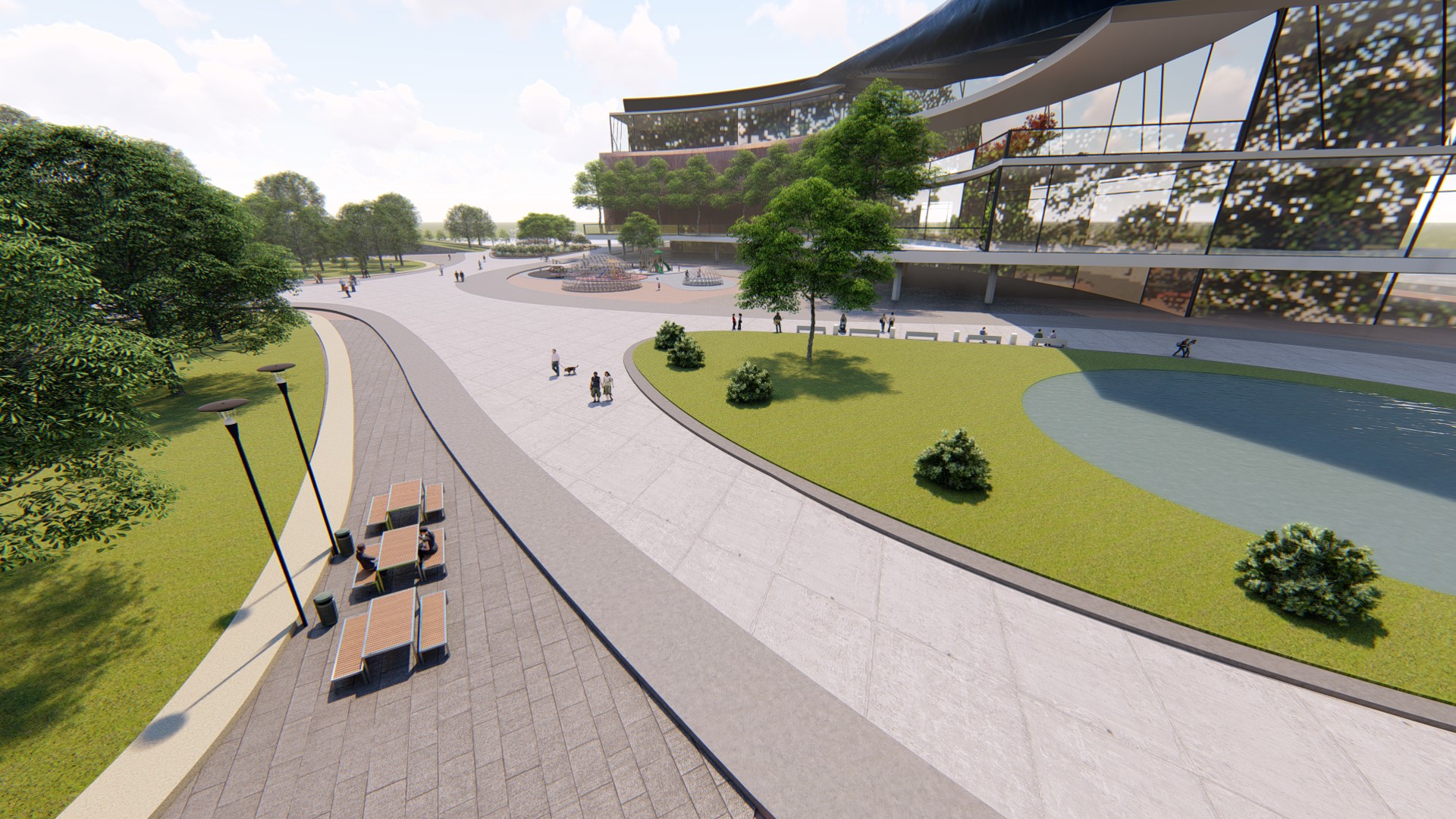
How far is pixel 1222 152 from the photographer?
29.2 metres

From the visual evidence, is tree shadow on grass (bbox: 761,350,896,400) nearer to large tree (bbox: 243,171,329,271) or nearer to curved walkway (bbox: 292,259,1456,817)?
curved walkway (bbox: 292,259,1456,817)

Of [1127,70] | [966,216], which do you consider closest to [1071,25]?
[1127,70]

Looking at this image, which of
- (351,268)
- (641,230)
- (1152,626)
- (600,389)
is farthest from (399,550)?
(351,268)

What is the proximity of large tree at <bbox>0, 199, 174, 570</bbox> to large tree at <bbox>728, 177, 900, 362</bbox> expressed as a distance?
17518mm

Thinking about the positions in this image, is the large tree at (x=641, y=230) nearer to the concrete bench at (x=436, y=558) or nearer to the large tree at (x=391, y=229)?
the large tree at (x=391, y=229)

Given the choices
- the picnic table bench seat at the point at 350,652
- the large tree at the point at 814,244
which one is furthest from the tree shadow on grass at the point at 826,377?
the picnic table bench seat at the point at 350,652

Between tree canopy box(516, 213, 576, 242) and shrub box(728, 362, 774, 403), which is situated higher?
tree canopy box(516, 213, 576, 242)

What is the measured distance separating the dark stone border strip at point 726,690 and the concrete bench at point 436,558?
137 centimetres

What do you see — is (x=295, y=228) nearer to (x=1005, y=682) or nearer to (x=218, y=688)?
(x=218, y=688)

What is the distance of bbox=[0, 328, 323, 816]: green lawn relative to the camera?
635 cm

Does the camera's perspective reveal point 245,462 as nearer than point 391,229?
Yes

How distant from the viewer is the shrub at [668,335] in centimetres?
2397

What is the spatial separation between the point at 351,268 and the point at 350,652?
323 ft

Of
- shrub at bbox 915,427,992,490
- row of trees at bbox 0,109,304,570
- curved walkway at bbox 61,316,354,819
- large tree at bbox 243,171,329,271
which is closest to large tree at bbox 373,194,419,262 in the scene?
large tree at bbox 243,171,329,271
